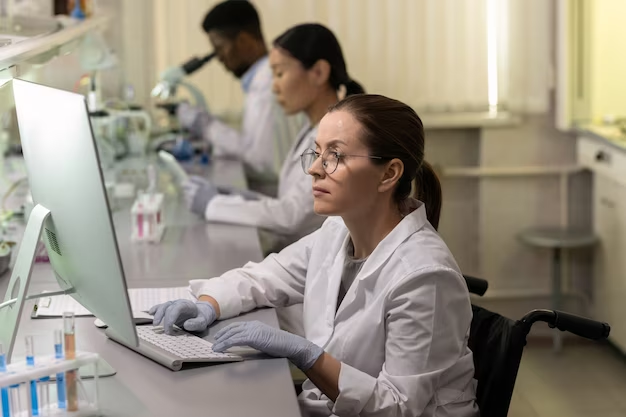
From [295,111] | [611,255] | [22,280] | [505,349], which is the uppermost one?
[295,111]

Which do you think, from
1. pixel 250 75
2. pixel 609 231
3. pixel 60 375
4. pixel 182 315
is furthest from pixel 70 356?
pixel 609 231

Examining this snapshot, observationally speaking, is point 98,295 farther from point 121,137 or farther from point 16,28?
point 121,137

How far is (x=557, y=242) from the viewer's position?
162 inches

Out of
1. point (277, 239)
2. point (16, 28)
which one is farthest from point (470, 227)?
point (16, 28)

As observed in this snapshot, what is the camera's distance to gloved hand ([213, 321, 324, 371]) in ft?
5.19

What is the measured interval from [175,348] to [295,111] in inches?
58.6

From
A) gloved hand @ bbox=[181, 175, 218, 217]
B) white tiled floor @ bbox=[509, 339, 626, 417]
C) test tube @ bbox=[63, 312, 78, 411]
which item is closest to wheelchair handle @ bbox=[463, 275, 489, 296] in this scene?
test tube @ bbox=[63, 312, 78, 411]

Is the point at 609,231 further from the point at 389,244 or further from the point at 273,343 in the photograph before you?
the point at 273,343

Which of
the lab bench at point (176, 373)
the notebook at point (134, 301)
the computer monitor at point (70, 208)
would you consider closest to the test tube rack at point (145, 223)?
the lab bench at point (176, 373)

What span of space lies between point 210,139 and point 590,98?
170 cm

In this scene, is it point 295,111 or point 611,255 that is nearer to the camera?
point 295,111

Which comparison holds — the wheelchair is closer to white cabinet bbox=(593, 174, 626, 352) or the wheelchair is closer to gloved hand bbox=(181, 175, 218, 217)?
gloved hand bbox=(181, 175, 218, 217)

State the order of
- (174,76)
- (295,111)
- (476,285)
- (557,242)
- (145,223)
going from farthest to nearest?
1. (557,242)
2. (174,76)
3. (295,111)
4. (145,223)
5. (476,285)

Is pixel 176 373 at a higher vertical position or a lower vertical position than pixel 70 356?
lower
